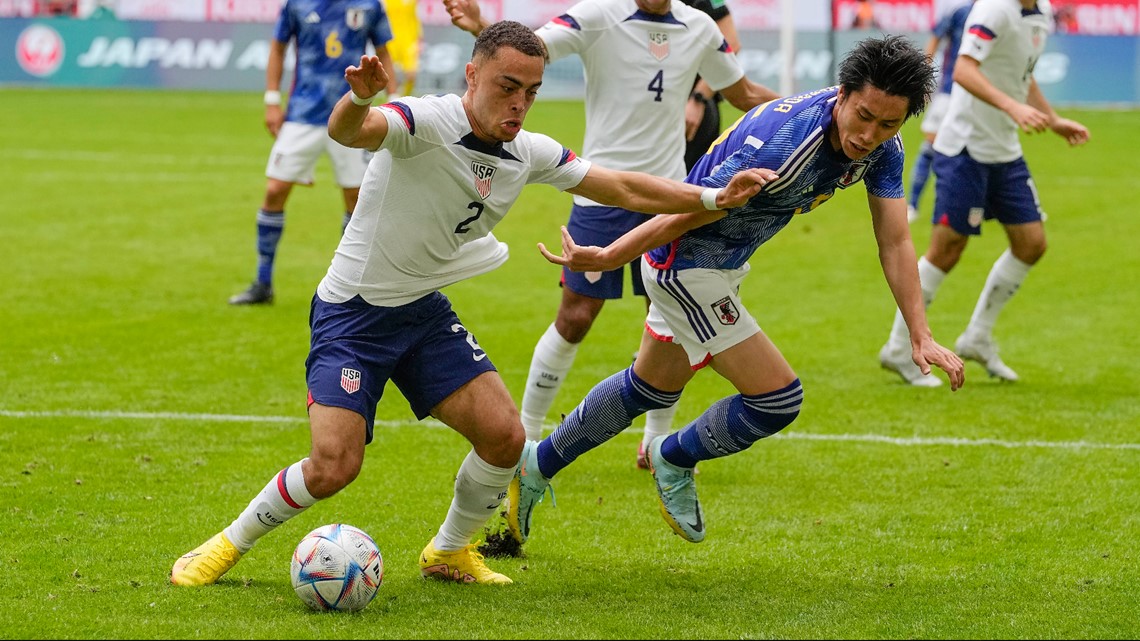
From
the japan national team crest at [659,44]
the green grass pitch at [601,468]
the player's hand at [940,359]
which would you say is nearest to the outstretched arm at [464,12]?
the japan national team crest at [659,44]

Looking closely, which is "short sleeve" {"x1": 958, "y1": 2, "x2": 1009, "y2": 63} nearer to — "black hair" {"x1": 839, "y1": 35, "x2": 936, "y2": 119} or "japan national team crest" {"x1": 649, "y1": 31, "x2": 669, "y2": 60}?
"japan national team crest" {"x1": 649, "y1": 31, "x2": 669, "y2": 60}

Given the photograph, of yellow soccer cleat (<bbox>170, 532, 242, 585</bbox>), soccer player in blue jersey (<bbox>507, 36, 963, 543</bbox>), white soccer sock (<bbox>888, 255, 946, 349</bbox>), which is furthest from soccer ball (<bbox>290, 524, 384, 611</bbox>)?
white soccer sock (<bbox>888, 255, 946, 349</bbox>)

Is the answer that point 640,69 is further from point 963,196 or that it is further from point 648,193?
point 963,196

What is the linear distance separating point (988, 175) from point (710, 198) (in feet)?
14.9

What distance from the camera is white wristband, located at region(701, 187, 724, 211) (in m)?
5.16

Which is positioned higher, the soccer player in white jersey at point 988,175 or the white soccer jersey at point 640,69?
the white soccer jersey at point 640,69

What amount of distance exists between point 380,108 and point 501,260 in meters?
0.91

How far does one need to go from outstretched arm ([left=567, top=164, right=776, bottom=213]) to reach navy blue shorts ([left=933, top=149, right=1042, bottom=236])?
4.26 meters

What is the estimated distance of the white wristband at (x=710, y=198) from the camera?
16.9 ft

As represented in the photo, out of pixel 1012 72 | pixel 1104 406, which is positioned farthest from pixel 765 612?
pixel 1012 72

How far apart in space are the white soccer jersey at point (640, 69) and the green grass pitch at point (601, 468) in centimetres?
164

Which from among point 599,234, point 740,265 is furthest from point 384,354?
point 599,234

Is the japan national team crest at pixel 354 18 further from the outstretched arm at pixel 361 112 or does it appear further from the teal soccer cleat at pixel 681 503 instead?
the outstretched arm at pixel 361 112

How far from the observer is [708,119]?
8.71m
